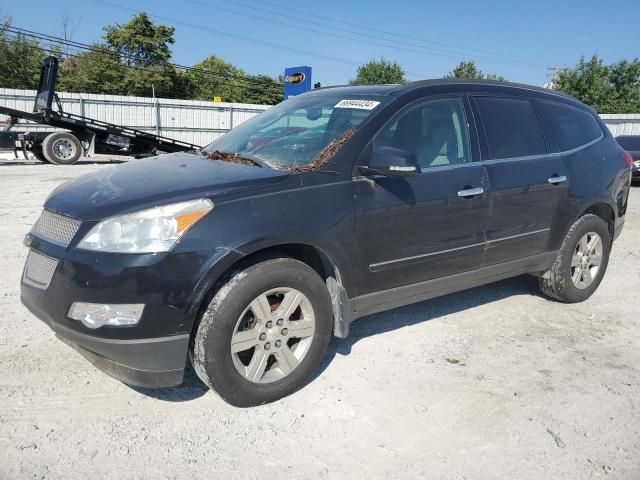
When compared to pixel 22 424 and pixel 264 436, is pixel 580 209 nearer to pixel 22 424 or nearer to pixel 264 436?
pixel 264 436

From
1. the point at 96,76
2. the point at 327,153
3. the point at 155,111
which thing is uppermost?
the point at 96,76

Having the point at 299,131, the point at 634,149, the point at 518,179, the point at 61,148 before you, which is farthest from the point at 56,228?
the point at 634,149

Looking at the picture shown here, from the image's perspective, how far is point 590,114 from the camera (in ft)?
16.7

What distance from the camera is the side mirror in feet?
10.4

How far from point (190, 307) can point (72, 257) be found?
628mm

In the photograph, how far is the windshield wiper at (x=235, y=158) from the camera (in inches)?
132

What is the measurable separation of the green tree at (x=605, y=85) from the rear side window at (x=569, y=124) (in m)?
40.4

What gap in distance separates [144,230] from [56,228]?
0.60 m

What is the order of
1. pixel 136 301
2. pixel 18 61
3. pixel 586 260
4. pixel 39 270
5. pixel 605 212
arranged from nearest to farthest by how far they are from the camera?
pixel 136 301 < pixel 39 270 < pixel 586 260 < pixel 605 212 < pixel 18 61

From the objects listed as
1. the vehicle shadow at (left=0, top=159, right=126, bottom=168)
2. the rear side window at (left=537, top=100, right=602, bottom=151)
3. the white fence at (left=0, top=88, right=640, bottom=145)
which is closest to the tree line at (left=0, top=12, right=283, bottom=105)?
the white fence at (left=0, top=88, right=640, bottom=145)

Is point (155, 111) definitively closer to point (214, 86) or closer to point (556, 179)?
point (556, 179)

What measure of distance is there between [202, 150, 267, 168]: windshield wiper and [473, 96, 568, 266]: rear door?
5.55ft

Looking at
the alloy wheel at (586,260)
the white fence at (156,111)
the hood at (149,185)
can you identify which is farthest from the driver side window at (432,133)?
the white fence at (156,111)

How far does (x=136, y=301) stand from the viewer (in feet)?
8.41
